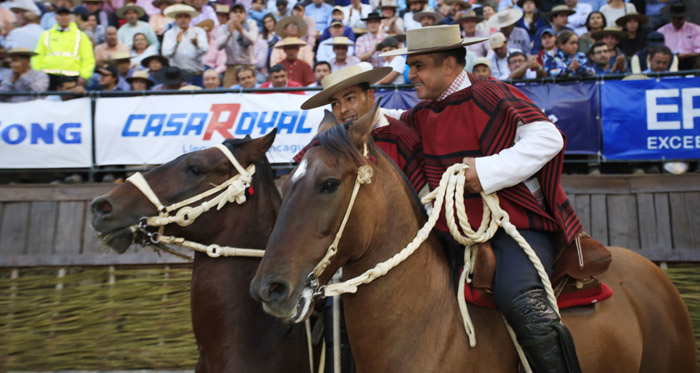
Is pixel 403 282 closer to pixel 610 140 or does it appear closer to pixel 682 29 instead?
pixel 610 140

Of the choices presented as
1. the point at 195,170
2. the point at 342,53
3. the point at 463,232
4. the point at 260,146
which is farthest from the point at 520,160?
the point at 342,53

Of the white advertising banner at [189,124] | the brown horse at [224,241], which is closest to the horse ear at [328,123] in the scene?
the brown horse at [224,241]

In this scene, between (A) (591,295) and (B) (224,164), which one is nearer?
(A) (591,295)

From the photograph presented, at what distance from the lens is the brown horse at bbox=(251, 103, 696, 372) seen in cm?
246

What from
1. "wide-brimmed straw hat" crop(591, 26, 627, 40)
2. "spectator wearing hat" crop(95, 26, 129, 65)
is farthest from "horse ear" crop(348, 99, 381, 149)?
"spectator wearing hat" crop(95, 26, 129, 65)

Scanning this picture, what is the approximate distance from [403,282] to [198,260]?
1470 millimetres

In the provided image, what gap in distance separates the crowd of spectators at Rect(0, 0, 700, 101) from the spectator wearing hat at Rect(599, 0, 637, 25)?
19mm

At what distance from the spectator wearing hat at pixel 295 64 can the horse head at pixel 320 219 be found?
270 inches

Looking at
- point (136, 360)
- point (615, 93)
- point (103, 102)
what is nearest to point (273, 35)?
point (103, 102)

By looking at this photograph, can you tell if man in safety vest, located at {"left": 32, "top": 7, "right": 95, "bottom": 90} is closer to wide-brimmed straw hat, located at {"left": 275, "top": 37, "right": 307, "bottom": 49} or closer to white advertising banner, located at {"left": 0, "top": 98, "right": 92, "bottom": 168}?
white advertising banner, located at {"left": 0, "top": 98, "right": 92, "bottom": 168}

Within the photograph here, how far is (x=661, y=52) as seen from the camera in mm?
8031

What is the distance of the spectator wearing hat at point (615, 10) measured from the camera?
10.0 metres

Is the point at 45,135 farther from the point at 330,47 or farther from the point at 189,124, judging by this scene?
the point at 330,47

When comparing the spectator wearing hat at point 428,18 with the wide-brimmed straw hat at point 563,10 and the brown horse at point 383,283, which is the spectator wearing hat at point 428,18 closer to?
the wide-brimmed straw hat at point 563,10
